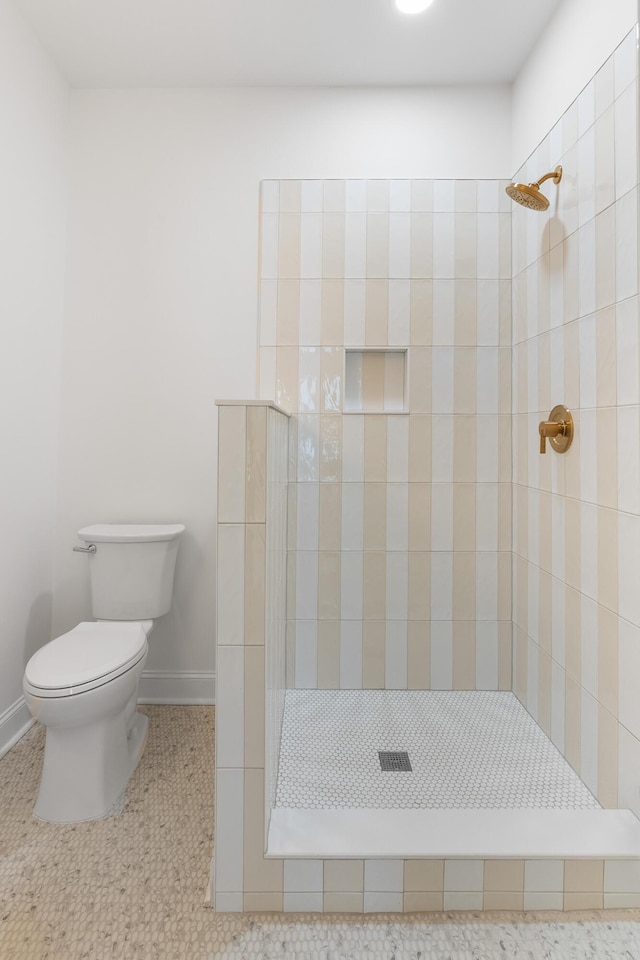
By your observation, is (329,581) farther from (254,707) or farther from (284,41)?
(284,41)

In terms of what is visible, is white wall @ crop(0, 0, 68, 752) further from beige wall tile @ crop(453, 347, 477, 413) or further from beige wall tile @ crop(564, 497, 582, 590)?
beige wall tile @ crop(564, 497, 582, 590)

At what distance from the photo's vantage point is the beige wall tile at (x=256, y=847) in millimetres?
1155

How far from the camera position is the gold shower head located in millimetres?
1499

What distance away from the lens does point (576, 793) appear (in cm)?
139

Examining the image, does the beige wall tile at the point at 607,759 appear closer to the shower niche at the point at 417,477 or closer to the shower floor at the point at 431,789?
the shower floor at the point at 431,789

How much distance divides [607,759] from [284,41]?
2.60m

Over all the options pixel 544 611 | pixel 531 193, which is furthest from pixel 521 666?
pixel 531 193

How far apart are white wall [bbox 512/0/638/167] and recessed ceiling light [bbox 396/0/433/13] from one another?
446mm

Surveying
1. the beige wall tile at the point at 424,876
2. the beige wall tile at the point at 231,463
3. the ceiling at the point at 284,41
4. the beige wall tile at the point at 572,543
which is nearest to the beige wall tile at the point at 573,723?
the beige wall tile at the point at 572,543

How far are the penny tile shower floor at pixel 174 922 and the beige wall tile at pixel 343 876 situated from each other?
69 mm

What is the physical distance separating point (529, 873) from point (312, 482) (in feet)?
4.43

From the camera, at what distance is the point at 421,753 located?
5.17ft

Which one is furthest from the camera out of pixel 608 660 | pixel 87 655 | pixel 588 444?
pixel 87 655

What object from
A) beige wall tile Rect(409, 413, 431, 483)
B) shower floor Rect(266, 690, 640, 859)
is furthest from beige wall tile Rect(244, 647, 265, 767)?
beige wall tile Rect(409, 413, 431, 483)
